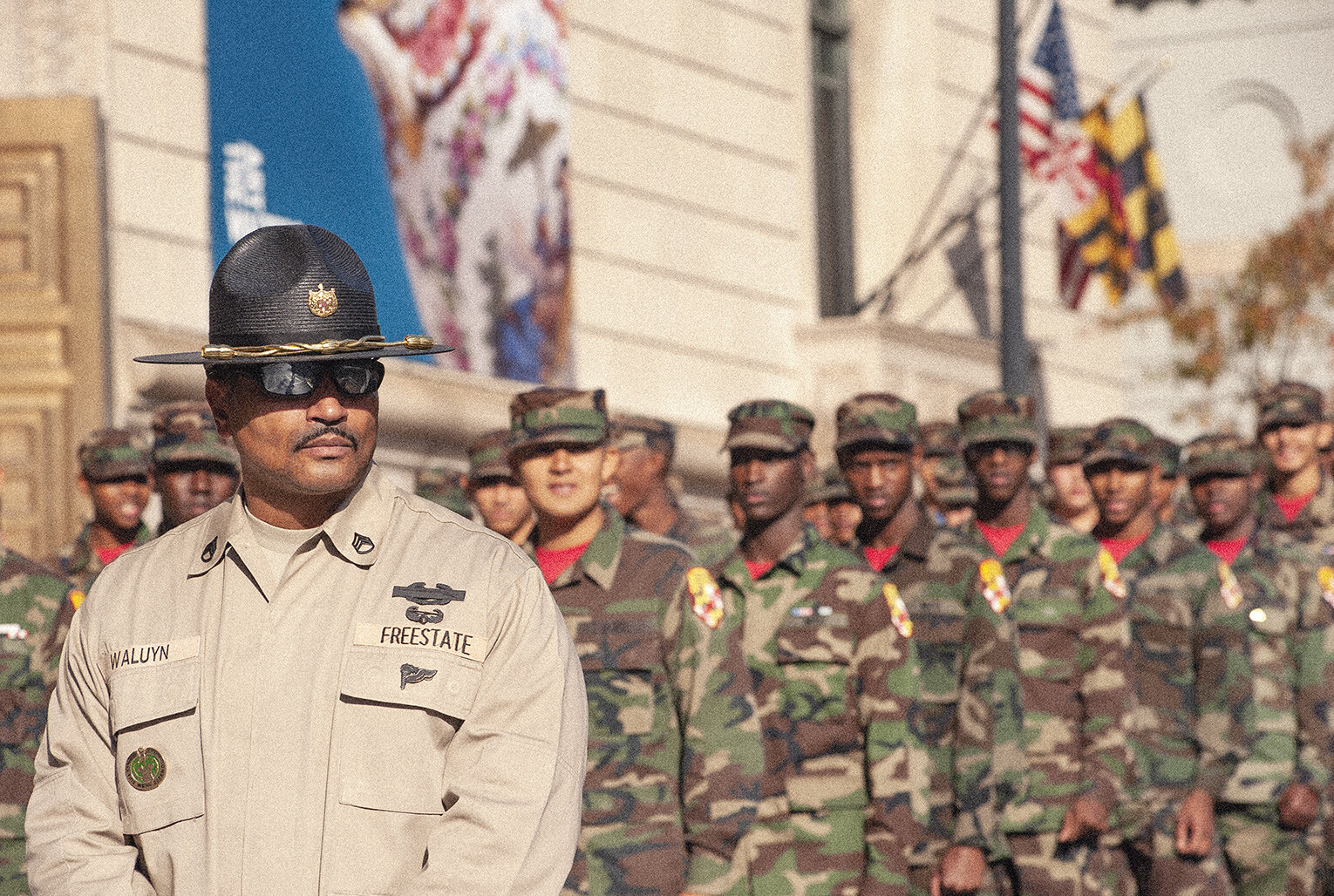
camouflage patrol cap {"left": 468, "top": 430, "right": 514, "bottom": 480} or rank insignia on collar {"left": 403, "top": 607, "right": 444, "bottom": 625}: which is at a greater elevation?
camouflage patrol cap {"left": 468, "top": 430, "right": 514, "bottom": 480}

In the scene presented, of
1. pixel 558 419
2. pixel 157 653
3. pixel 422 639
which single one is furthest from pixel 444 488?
pixel 422 639

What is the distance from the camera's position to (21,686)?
24.2 feet

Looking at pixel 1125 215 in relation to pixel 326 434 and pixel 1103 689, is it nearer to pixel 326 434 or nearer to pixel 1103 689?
pixel 1103 689

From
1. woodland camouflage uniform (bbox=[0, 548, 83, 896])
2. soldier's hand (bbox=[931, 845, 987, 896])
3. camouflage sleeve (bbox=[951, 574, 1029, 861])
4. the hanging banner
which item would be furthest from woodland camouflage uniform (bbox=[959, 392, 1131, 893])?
the hanging banner

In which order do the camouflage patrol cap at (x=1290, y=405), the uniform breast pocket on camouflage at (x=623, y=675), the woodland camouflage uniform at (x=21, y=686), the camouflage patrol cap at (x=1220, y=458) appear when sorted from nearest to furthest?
the uniform breast pocket on camouflage at (x=623, y=675) → the woodland camouflage uniform at (x=21, y=686) → the camouflage patrol cap at (x=1220, y=458) → the camouflage patrol cap at (x=1290, y=405)

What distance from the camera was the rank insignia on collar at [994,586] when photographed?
27.5 ft

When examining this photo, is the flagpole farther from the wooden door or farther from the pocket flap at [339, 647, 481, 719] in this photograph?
the pocket flap at [339, 647, 481, 719]

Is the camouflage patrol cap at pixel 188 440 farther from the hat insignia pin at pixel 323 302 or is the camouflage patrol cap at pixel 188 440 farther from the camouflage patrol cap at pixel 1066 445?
the hat insignia pin at pixel 323 302

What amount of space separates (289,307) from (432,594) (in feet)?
1.60

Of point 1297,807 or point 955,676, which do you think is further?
point 1297,807

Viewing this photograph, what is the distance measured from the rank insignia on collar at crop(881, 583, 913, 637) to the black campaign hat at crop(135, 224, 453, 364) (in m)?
4.16

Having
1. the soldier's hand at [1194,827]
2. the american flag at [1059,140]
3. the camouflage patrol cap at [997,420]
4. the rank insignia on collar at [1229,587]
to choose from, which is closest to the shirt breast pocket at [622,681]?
the camouflage patrol cap at [997,420]

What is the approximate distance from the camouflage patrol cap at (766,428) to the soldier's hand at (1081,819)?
1.97 m

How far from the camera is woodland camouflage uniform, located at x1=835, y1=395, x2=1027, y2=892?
8.13m
